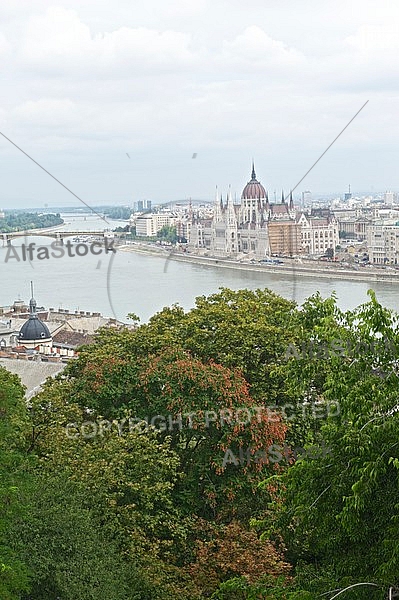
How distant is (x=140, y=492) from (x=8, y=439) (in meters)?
0.99

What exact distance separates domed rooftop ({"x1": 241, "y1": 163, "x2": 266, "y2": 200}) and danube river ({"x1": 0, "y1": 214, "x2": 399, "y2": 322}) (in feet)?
54.8

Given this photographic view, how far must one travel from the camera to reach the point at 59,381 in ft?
26.0

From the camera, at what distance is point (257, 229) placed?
177 ft

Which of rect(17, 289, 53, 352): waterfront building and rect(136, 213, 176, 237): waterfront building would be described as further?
rect(136, 213, 176, 237): waterfront building

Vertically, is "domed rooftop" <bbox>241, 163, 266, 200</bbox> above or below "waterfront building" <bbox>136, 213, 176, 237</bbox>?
above

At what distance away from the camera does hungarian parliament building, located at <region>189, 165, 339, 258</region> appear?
173 feet

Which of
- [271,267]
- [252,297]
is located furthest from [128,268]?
[252,297]

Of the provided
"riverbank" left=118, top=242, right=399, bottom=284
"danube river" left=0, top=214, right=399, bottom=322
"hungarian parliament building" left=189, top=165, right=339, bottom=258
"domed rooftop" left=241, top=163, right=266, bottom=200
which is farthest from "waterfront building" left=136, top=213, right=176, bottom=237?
"domed rooftop" left=241, top=163, right=266, bottom=200

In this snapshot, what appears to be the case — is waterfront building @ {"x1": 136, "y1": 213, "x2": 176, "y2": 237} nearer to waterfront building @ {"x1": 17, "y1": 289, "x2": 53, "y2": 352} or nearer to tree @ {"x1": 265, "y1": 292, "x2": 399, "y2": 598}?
waterfront building @ {"x1": 17, "y1": 289, "x2": 53, "y2": 352}

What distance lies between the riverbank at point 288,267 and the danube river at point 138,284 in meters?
0.50

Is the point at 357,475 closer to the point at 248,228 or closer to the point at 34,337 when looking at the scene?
the point at 34,337

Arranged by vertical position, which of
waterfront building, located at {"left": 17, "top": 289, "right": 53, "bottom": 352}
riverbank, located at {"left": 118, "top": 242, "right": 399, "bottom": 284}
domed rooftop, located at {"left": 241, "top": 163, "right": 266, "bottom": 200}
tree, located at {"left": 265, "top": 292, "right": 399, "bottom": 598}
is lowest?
riverbank, located at {"left": 118, "top": 242, "right": 399, "bottom": 284}

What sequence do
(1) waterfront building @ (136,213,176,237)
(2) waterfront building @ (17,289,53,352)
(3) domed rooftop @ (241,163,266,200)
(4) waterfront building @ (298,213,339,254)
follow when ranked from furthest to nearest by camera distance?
(3) domed rooftop @ (241,163,266,200) → (4) waterfront building @ (298,213,339,254) → (1) waterfront building @ (136,213,176,237) → (2) waterfront building @ (17,289,53,352)

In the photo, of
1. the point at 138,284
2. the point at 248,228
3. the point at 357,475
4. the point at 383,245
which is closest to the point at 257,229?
the point at 248,228
